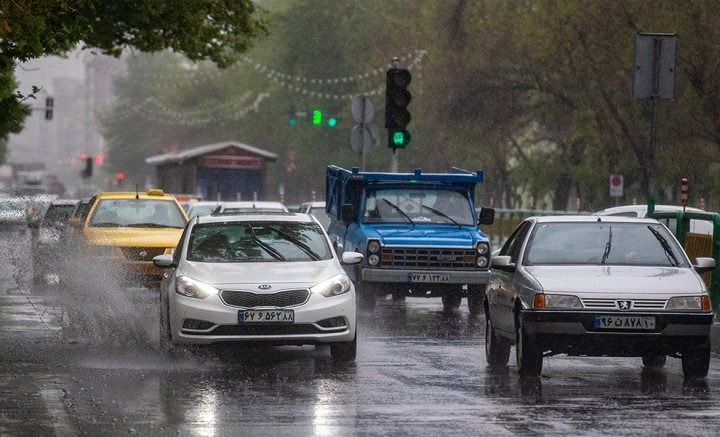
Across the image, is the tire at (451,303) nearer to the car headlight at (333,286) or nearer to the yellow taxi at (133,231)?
the yellow taxi at (133,231)

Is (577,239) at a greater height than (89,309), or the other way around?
(577,239)

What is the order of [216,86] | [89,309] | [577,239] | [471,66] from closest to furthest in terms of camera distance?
[577,239] → [89,309] → [471,66] → [216,86]

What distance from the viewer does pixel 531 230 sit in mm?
14758

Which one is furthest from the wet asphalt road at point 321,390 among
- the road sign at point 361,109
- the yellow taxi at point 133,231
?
the road sign at point 361,109

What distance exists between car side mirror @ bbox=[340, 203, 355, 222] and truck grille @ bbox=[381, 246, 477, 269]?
1.10 metres

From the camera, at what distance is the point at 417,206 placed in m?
23.5

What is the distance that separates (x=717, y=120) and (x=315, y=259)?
34016mm

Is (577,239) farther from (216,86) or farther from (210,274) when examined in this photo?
(216,86)

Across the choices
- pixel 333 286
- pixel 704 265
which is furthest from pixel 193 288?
pixel 704 265

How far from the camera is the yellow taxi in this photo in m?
23.8

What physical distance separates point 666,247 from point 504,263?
4.80ft

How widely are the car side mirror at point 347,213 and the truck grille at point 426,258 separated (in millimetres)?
1105

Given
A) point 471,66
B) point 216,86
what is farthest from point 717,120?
point 216,86

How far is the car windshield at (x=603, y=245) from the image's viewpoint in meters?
14.4
